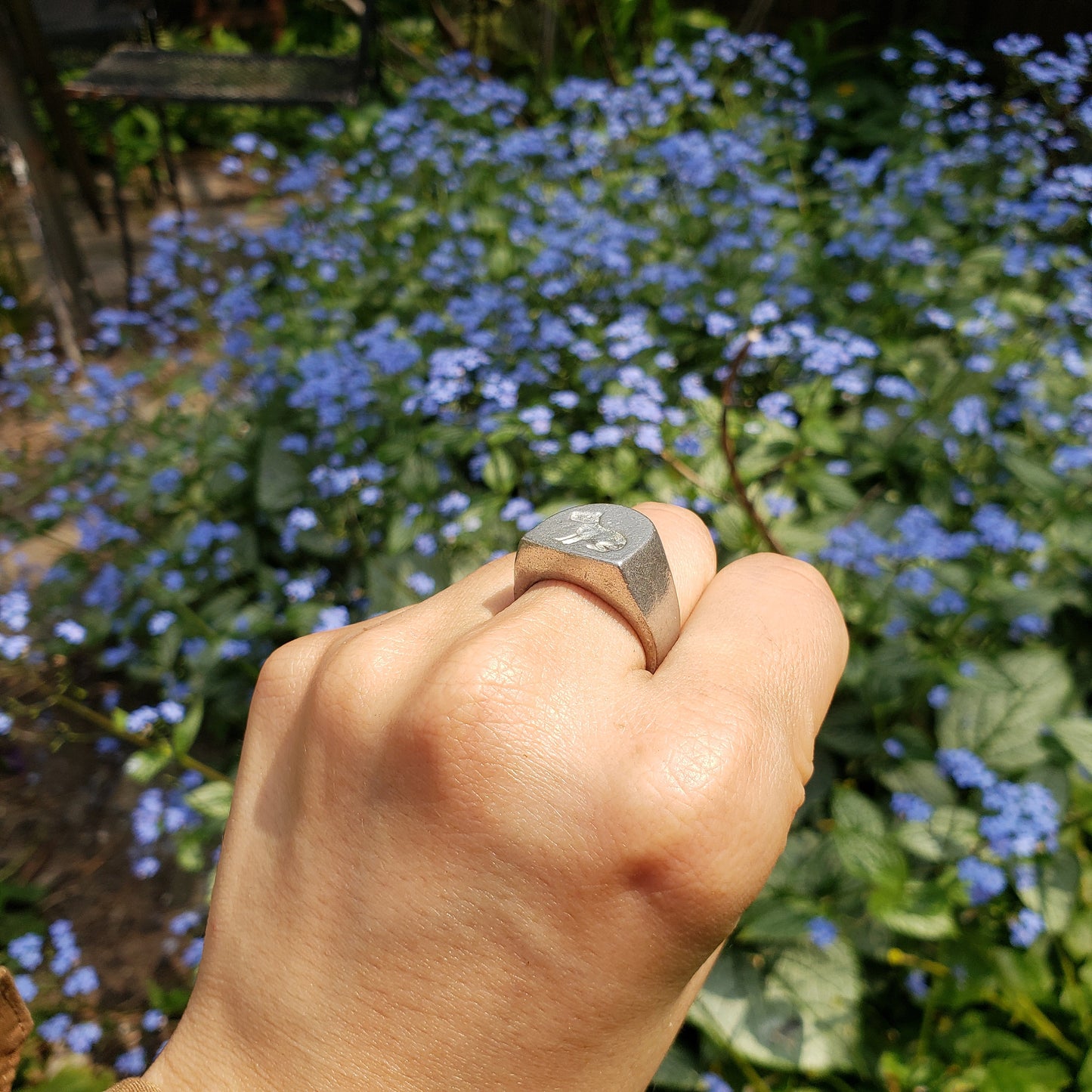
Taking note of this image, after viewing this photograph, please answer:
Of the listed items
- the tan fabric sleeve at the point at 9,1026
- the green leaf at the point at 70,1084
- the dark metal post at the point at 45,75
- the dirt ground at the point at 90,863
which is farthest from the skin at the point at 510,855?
the dark metal post at the point at 45,75

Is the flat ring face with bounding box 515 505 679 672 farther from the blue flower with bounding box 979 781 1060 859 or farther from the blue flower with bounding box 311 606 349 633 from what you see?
the blue flower with bounding box 311 606 349 633

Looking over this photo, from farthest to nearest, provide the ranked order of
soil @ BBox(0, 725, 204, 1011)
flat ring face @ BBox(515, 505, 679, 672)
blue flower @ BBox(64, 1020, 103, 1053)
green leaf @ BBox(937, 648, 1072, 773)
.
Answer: soil @ BBox(0, 725, 204, 1011), blue flower @ BBox(64, 1020, 103, 1053), green leaf @ BBox(937, 648, 1072, 773), flat ring face @ BBox(515, 505, 679, 672)

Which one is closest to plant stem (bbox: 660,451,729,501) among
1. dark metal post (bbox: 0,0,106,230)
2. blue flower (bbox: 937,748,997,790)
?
blue flower (bbox: 937,748,997,790)

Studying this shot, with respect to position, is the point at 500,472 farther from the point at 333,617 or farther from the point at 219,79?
the point at 219,79

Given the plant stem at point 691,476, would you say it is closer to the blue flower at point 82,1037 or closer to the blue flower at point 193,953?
the blue flower at point 193,953

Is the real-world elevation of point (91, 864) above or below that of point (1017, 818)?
below

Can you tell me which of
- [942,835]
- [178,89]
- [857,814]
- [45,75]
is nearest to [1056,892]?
[942,835]
